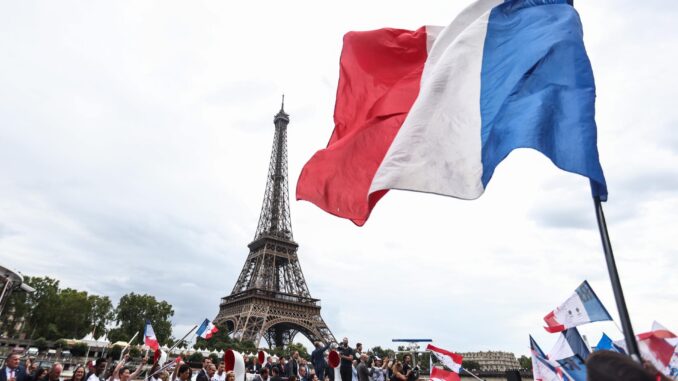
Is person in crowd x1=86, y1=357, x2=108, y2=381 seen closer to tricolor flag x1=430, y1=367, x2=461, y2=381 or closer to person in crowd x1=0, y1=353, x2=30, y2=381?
person in crowd x1=0, y1=353, x2=30, y2=381

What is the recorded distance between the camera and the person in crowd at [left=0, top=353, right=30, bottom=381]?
806 cm

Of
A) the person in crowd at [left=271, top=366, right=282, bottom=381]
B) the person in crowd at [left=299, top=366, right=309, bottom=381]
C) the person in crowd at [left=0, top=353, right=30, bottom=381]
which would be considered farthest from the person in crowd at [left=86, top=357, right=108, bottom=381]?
the person in crowd at [left=299, top=366, right=309, bottom=381]

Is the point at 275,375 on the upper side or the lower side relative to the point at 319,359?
lower

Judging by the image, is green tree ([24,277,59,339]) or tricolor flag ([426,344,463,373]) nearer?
tricolor flag ([426,344,463,373])

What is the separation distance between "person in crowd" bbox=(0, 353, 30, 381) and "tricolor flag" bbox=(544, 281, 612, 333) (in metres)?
9.70

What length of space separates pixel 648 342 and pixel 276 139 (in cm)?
6850

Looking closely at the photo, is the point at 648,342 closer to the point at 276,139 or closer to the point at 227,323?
the point at 227,323

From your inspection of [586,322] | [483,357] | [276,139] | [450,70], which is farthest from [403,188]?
[483,357]

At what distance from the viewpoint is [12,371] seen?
834cm

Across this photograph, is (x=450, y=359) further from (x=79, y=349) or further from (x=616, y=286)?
(x=79, y=349)

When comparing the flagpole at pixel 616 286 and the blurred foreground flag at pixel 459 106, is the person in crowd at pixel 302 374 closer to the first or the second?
the blurred foreground flag at pixel 459 106

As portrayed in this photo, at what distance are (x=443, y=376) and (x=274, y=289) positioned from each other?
50.5 m

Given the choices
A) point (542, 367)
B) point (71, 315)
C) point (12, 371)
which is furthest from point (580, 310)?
point (71, 315)

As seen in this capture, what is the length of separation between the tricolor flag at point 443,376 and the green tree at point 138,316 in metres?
55.3
